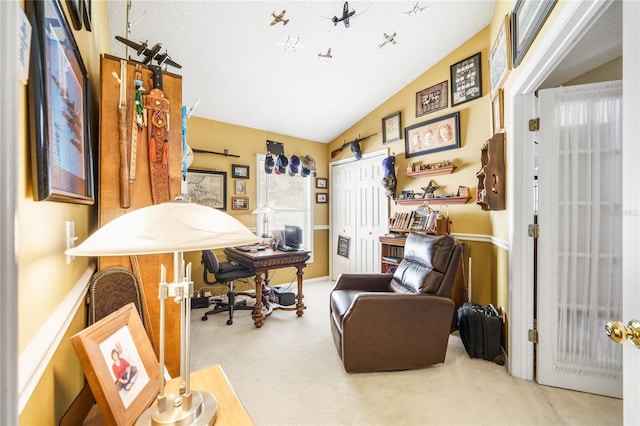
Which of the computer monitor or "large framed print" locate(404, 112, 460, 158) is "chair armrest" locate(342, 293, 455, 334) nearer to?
the computer monitor

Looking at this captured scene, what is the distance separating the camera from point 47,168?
0.63 metres

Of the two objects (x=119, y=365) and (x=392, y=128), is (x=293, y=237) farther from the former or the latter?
(x=119, y=365)

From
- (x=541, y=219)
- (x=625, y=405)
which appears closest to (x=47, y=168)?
(x=625, y=405)

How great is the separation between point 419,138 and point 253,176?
2471 millimetres

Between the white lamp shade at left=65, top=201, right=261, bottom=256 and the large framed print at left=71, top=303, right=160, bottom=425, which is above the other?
the white lamp shade at left=65, top=201, right=261, bottom=256

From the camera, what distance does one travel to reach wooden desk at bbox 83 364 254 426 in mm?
817

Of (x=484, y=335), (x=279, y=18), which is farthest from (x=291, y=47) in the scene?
(x=484, y=335)

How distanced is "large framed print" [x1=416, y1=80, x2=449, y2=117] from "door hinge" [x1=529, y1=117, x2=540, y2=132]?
1381mm

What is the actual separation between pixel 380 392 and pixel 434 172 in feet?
7.95

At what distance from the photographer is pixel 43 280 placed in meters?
0.70

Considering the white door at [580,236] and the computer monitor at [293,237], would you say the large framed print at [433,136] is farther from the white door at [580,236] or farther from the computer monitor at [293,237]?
the computer monitor at [293,237]

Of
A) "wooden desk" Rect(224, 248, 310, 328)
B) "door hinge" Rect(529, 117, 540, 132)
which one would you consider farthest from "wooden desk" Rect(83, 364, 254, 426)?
"door hinge" Rect(529, 117, 540, 132)

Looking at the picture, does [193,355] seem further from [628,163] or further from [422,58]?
[422,58]

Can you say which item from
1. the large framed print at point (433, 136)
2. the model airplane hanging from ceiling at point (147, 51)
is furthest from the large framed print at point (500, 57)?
the model airplane hanging from ceiling at point (147, 51)
